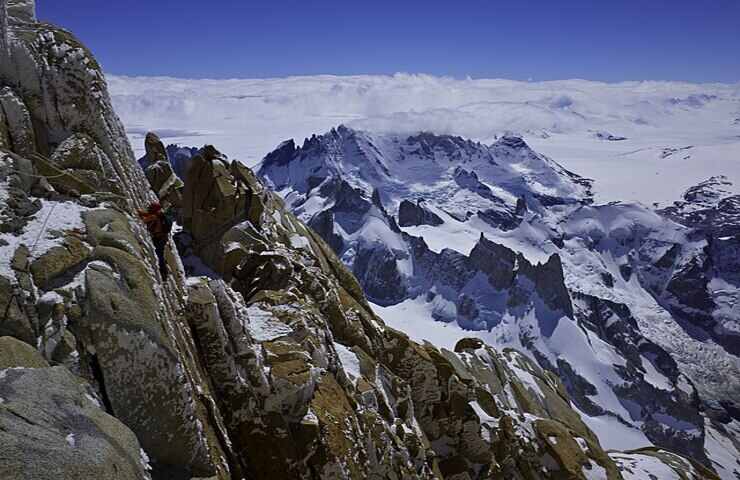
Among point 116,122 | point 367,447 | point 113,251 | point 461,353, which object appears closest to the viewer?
point 113,251

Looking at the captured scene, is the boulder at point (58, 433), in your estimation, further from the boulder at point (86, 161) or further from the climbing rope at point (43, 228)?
the boulder at point (86, 161)

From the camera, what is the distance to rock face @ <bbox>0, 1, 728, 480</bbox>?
1494 centimetres

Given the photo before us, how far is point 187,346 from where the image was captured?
21609 mm

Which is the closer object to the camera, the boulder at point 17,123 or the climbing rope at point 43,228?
the climbing rope at point 43,228

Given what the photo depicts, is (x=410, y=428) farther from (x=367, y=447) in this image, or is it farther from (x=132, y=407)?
(x=132, y=407)

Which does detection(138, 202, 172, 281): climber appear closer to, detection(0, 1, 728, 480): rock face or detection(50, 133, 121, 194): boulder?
detection(0, 1, 728, 480): rock face

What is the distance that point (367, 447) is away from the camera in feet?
92.9

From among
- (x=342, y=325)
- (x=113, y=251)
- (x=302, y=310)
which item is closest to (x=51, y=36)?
(x=113, y=251)

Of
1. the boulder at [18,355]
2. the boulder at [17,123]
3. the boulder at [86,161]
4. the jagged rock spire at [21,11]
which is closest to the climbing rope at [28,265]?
the boulder at [18,355]

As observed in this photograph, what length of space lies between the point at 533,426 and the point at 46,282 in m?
43.9

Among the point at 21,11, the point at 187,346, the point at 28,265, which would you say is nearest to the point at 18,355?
the point at 28,265

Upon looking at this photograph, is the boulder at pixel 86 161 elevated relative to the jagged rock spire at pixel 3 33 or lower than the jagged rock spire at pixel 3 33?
lower

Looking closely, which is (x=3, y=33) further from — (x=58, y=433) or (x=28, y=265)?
(x=58, y=433)

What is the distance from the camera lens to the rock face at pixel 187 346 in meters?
14.9
